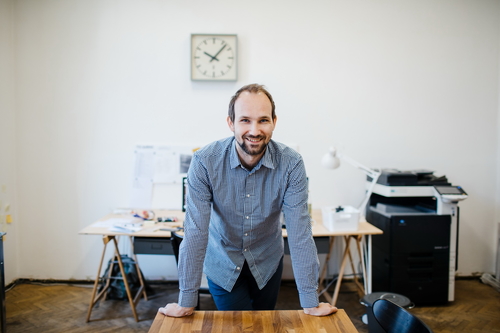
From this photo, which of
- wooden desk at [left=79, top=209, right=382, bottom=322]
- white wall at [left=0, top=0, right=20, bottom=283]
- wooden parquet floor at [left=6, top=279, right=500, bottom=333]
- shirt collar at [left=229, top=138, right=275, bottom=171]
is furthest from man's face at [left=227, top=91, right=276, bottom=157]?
white wall at [left=0, top=0, right=20, bottom=283]

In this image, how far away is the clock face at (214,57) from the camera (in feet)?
11.3

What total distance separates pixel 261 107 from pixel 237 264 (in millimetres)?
694

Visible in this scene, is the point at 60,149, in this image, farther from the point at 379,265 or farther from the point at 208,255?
the point at 379,265

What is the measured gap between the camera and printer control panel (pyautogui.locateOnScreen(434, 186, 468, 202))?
2.99 meters

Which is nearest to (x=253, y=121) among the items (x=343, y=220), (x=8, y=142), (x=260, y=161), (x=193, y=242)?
(x=260, y=161)

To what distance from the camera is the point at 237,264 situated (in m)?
1.61

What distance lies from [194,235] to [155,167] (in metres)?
2.20

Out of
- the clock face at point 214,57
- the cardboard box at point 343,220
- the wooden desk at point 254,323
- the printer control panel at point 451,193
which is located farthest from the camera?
the clock face at point 214,57

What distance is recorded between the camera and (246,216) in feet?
5.18

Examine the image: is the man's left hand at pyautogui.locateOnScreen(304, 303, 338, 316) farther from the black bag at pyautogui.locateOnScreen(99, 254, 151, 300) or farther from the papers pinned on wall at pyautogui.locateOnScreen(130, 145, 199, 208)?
the papers pinned on wall at pyautogui.locateOnScreen(130, 145, 199, 208)

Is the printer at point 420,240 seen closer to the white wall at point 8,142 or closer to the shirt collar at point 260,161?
the shirt collar at point 260,161

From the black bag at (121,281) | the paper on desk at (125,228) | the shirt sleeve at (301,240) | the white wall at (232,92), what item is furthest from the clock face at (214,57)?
the shirt sleeve at (301,240)

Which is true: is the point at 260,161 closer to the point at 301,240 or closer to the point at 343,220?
the point at 301,240

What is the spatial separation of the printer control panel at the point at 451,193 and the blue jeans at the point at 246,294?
1895 mm
